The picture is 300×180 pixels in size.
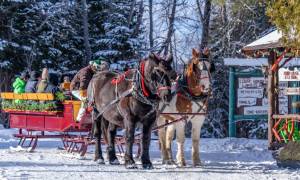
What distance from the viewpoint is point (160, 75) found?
10867 millimetres

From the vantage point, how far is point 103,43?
3120 centimetres

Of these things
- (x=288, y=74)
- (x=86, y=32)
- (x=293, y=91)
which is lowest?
(x=293, y=91)

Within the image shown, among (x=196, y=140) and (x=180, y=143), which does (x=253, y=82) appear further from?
(x=180, y=143)

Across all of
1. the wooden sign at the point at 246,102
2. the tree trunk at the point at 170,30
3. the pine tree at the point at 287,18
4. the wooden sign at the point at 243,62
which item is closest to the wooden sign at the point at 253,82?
the wooden sign at the point at 246,102

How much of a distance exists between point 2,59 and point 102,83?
17266mm

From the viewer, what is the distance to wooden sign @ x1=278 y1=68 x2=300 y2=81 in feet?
55.2

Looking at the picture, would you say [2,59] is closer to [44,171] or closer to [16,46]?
[16,46]

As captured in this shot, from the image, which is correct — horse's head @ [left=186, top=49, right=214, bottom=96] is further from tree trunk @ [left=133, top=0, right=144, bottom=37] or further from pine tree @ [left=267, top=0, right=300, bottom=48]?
tree trunk @ [left=133, top=0, right=144, bottom=37]

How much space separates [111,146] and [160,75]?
2312 mm

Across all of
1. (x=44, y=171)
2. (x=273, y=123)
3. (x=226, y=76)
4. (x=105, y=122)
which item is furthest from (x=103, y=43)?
(x=44, y=171)

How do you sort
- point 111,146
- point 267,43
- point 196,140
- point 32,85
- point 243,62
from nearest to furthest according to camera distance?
point 196,140 < point 111,146 < point 267,43 < point 32,85 < point 243,62

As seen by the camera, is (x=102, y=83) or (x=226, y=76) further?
(x=226, y=76)

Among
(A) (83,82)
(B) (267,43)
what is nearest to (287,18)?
(B) (267,43)

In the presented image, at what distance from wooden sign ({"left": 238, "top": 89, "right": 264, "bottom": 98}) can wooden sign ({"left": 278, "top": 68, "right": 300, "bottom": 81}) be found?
174cm
